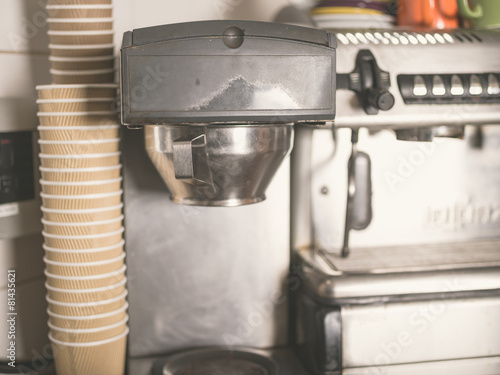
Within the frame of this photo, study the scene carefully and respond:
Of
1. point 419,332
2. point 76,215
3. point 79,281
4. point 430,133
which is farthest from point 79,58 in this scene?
point 419,332

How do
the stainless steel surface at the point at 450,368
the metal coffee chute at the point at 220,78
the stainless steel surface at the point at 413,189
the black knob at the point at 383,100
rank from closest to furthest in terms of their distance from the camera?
the metal coffee chute at the point at 220,78, the black knob at the point at 383,100, the stainless steel surface at the point at 450,368, the stainless steel surface at the point at 413,189

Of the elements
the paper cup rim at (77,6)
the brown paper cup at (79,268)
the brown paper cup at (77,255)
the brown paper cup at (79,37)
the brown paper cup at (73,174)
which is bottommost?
the brown paper cup at (79,268)

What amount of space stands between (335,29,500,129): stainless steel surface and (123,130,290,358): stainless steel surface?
0.19m

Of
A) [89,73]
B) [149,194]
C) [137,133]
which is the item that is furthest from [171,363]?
[89,73]

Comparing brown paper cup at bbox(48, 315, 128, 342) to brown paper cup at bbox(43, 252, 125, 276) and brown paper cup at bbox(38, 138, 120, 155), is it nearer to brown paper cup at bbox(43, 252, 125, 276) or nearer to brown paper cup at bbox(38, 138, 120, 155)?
brown paper cup at bbox(43, 252, 125, 276)

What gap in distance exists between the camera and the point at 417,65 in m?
0.94

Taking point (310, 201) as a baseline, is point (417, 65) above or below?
above

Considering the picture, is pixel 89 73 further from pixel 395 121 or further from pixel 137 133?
pixel 395 121

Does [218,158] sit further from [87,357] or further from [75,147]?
[87,357]

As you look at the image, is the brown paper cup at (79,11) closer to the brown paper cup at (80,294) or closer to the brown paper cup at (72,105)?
the brown paper cup at (72,105)

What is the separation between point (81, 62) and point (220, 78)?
1.00ft

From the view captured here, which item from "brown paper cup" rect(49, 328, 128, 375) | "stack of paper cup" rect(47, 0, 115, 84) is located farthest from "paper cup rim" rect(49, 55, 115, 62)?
"brown paper cup" rect(49, 328, 128, 375)

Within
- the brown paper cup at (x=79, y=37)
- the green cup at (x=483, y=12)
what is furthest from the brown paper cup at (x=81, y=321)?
the green cup at (x=483, y=12)

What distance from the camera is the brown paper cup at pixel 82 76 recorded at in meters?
0.93
